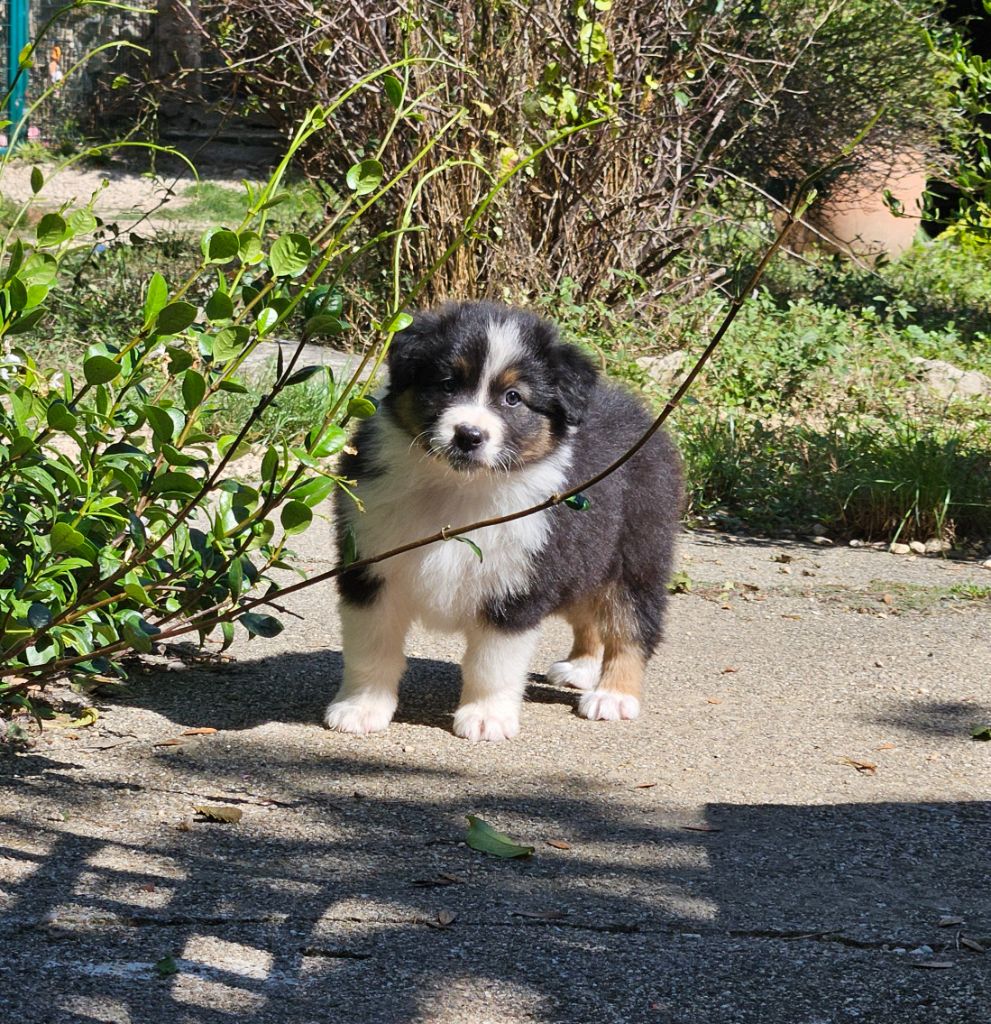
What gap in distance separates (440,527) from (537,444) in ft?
1.32

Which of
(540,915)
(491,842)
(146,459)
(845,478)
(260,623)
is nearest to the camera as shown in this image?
(540,915)

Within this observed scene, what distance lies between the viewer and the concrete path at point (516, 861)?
2.78 m

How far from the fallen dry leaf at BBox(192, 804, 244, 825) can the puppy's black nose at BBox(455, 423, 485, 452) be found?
4.05 ft

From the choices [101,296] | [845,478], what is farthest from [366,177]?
[101,296]

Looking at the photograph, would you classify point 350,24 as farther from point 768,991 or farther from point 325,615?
point 768,991

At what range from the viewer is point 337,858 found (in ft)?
11.1

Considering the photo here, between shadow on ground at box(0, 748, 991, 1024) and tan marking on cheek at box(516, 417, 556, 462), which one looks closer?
shadow on ground at box(0, 748, 991, 1024)

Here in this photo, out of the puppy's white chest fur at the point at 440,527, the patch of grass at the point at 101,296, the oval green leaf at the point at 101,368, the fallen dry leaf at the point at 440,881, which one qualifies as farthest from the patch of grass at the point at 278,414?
the fallen dry leaf at the point at 440,881

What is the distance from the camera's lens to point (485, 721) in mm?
4402

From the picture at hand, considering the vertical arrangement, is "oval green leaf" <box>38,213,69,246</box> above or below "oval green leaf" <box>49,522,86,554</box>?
above

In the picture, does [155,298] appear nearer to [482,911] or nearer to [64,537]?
[64,537]

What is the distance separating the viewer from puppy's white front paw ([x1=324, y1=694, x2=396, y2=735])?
172 inches

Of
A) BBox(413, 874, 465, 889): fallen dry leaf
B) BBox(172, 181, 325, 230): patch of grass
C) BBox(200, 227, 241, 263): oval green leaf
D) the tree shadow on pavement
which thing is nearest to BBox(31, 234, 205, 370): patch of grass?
BBox(172, 181, 325, 230): patch of grass

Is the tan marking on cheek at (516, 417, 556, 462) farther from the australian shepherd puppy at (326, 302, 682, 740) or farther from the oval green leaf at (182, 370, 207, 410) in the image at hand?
the oval green leaf at (182, 370, 207, 410)
